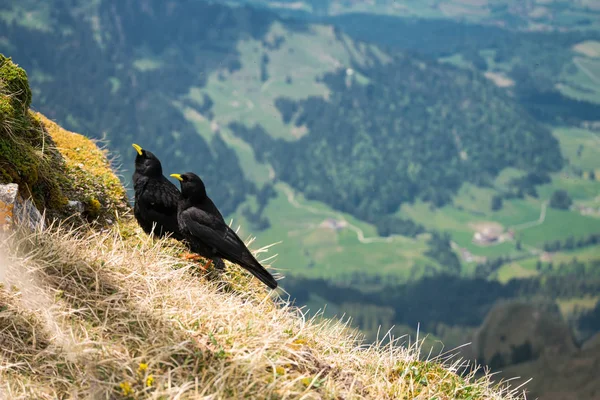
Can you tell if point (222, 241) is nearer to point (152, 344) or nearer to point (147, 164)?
point (147, 164)

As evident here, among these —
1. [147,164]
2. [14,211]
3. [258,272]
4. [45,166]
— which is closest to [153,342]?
[14,211]

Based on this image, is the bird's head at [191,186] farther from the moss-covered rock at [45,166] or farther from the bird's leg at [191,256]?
the moss-covered rock at [45,166]

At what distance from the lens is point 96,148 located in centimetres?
1491

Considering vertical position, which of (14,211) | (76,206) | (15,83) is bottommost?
(76,206)

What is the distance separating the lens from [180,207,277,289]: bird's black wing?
1027cm

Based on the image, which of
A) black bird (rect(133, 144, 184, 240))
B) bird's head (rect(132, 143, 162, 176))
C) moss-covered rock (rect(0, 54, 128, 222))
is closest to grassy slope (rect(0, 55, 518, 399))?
moss-covered rock (rect(0, 54, 128, 222))

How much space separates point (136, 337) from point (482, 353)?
59.7m

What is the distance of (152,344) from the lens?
677 centimetres

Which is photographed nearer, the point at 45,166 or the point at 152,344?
the point at 152,344

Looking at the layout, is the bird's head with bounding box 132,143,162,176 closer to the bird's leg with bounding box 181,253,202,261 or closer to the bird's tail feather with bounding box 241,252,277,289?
the bird's leg with bounding box 181,253,202,261

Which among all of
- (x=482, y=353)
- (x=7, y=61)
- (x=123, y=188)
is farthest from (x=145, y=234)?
(x=482, y=353)

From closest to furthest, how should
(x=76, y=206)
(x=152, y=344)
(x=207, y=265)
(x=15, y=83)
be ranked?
(x=152, y=344) < (x=15, y=83) < (x=207, y=265) < (x=76, y=206)

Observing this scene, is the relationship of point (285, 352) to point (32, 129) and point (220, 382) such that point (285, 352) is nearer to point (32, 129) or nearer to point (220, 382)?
point (220, 382)

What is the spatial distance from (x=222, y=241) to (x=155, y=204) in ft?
6.01
